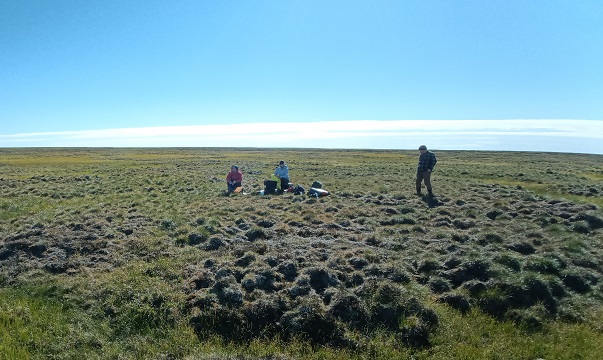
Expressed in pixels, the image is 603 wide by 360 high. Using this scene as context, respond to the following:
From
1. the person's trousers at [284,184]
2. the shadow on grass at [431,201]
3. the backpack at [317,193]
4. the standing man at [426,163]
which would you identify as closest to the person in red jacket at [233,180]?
the person's trousers at [284,184]

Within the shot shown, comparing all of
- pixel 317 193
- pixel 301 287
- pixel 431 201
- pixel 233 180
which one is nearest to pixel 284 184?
pixel 317 193

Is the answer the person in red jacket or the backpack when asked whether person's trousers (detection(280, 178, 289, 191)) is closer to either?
the backpack

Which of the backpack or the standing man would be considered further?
the backpack

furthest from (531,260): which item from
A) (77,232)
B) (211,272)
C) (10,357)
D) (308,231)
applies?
(77,232)

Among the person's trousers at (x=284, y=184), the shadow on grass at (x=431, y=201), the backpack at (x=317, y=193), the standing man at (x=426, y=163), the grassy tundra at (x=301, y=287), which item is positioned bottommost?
the grassy tundra at (x=301, y=287)

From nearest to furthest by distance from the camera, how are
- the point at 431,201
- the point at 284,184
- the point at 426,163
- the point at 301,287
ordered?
the point at 301,287, the point at 431,201, the point at 426,163, the point at 284,184

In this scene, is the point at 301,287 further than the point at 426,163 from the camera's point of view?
No

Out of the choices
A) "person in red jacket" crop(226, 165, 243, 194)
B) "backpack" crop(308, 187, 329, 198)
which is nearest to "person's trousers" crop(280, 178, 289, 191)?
"backpack" crop(308, 187, 329, 198)

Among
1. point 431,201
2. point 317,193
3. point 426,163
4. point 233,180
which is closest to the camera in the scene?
point 431,201

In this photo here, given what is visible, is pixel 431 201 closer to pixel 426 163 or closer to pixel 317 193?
pixel 426 163

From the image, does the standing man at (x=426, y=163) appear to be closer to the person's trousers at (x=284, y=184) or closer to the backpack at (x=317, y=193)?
the backpack at (x=317, y=193)

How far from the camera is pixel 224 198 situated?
66.8 feet

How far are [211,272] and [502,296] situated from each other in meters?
6.63

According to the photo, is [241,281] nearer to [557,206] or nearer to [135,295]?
[135,295]
